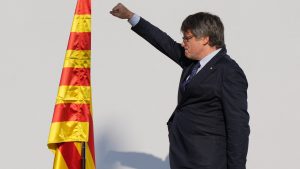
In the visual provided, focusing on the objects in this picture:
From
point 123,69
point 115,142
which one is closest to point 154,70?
point 123,69

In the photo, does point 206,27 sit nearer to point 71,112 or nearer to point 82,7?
point 82,7

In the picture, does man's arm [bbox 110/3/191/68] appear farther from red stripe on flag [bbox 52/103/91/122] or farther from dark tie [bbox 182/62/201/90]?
red stripe on flag [bbox 52/103/91/122]

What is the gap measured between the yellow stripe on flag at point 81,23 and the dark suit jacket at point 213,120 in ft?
1.92

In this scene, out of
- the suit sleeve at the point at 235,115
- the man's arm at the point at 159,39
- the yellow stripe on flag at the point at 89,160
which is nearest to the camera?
the suit sleeve at the point at 235,115

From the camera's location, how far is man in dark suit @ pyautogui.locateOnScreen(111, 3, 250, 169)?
2311 mm

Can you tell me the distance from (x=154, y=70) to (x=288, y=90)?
0.73 metres

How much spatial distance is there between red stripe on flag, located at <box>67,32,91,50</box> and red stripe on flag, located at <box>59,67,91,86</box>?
0.09 meters

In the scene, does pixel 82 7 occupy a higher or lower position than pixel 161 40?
higher

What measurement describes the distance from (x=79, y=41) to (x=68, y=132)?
A: 1.30ft

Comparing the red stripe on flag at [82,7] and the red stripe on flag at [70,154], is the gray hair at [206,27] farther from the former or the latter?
the red stripe on flag at [70,154]

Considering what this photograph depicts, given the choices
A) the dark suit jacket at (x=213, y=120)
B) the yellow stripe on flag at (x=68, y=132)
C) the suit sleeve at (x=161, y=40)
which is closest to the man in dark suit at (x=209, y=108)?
the dark suit jacket at (x=213, y=120)

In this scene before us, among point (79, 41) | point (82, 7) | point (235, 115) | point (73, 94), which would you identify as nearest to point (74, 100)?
point (73, 94)

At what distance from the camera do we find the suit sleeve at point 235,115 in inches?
90.4

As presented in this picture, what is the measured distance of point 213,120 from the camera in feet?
7.77
